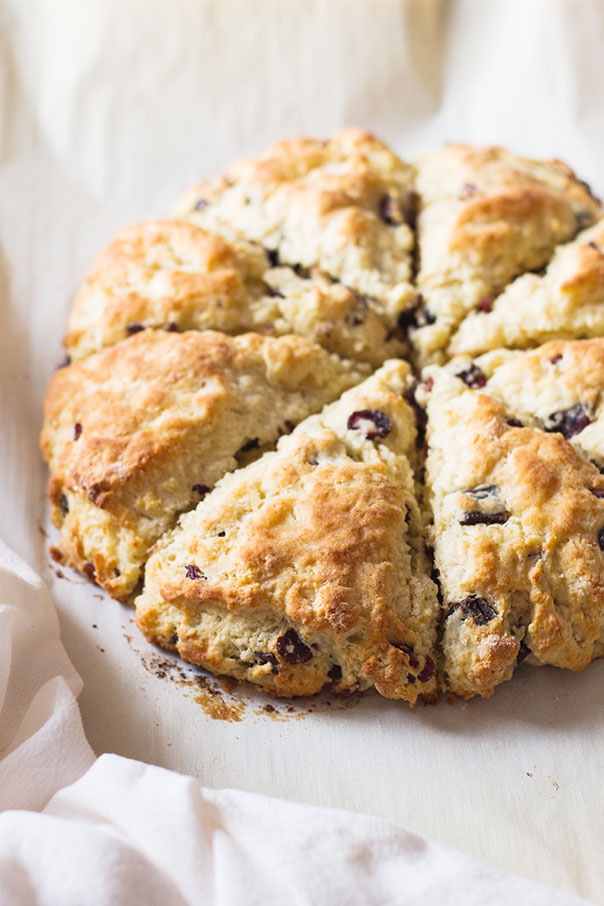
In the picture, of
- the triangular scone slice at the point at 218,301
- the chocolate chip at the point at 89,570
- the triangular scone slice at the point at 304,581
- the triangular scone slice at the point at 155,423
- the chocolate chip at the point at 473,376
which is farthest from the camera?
the triangular scone slice at the point at 218,301

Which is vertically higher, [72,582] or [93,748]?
[72,582]

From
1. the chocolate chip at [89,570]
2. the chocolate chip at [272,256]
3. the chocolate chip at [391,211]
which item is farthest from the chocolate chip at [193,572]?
the chocolate chip at [391,211]

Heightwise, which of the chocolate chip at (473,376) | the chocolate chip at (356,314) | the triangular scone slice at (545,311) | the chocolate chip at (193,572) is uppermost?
the chocolate chip at (356,314)

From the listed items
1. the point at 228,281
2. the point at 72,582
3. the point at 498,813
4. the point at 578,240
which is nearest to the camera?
the point at 498,813

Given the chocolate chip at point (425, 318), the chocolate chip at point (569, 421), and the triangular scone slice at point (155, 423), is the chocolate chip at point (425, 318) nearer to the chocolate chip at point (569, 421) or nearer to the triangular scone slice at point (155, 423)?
the triangular scone slice at point (155, 423)

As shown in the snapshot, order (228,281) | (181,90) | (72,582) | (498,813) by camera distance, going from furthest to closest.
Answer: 1. (181,90)
2. (228,281)
3. (72,582)
4. (498,813)

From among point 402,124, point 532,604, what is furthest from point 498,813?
point 402,124

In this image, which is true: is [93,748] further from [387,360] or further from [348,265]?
[348,265]

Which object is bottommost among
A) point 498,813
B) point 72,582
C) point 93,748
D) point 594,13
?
point 498,813
